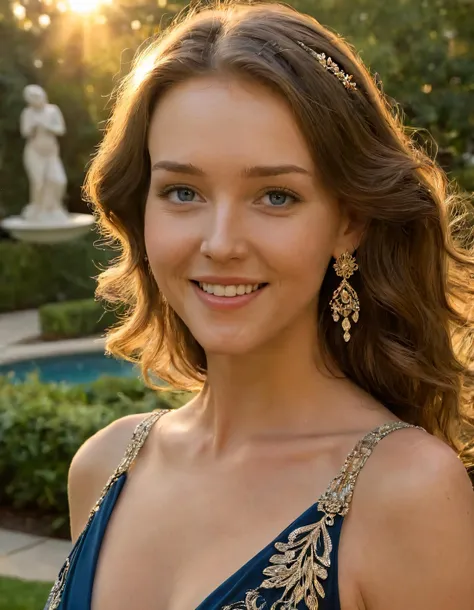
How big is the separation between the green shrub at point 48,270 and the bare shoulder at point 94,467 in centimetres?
1263

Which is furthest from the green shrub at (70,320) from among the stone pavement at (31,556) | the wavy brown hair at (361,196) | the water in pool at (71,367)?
the wavy brown hair at (361,196)

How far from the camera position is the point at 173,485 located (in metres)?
1.79

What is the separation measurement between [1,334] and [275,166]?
36.2 ft

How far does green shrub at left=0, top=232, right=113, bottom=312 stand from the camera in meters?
14.5

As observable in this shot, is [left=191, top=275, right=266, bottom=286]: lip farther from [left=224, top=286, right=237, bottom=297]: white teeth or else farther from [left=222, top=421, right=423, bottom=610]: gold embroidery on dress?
[left=222, top=421, right=423, bottom=610]: gold embroidery on dress

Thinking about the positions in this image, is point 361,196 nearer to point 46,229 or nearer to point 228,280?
point 228,280

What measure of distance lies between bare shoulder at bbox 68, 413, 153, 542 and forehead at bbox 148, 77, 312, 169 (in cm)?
69

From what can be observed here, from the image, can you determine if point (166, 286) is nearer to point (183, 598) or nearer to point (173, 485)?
point (173, 485)

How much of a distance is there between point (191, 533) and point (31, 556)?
336 cm

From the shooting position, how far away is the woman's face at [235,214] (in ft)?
4.97

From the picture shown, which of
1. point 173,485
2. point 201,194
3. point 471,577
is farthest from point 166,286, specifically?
point 471,577

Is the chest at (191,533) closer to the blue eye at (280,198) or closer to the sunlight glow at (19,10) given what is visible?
the blue eye at (280,198)

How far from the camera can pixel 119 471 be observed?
1.88m

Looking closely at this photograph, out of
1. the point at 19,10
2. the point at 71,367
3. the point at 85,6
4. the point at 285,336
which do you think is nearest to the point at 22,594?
the point at 285,336
